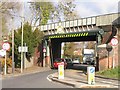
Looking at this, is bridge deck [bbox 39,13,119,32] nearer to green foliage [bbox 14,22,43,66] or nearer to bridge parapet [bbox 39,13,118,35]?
bridge parapet [bbox 39,13,118,35]

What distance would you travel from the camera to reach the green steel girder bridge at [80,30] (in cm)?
3756

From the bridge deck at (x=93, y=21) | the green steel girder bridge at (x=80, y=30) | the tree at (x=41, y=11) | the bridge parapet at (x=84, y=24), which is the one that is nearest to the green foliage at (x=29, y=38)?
the green steel girder bridge at (x=80, y=30)

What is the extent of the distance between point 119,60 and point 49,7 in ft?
122

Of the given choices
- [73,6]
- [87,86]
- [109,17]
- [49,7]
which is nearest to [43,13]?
[49,7]

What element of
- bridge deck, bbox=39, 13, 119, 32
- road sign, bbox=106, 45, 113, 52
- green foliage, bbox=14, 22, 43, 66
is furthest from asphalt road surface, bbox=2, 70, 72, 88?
green foliage, bbox=14, 22, 43, 66

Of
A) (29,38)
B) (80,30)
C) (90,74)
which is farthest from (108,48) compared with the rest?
(29,38)

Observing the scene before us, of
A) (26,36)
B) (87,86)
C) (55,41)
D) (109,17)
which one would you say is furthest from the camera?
(55,41)

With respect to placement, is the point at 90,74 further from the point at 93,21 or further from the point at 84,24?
the point at 84,24

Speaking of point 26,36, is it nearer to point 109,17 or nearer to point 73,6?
point 109,17

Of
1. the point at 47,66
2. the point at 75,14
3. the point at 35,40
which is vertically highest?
the point at 75,14

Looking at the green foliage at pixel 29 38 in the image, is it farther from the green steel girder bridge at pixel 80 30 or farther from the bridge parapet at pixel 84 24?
the bridge parapet at pixel 84 24

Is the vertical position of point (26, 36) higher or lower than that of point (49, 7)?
lower

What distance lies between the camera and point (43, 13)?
228 feet

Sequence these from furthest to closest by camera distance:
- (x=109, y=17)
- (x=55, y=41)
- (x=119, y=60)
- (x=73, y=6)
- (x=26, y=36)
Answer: (x=73, y=6) → (x=55, y=41) → (x=26, y=36) → (x=109, y=17) → (x=119, y=60)
